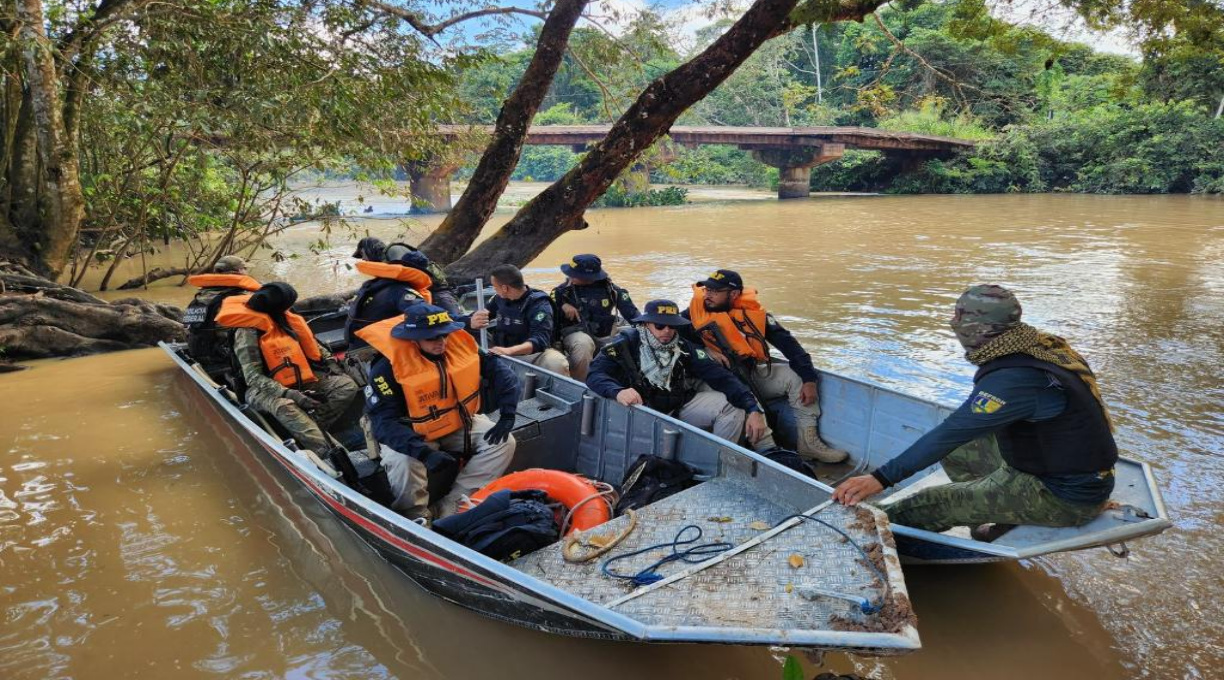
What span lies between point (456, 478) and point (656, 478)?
1.13m

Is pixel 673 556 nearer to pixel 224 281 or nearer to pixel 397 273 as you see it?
pixel 397 273

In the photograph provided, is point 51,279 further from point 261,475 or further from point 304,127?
point 261,475

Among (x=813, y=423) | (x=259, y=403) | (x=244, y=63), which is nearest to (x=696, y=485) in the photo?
(x=813, y=423)

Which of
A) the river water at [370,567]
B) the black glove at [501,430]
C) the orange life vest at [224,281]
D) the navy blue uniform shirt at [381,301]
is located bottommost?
the river water at [370,567]

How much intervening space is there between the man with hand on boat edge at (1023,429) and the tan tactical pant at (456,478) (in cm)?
192

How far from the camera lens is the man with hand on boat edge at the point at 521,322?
19.6 feet

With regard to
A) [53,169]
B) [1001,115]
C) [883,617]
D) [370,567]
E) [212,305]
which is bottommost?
[370,567]

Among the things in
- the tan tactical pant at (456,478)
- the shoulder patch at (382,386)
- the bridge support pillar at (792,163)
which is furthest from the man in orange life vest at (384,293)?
the bridge support pillar at (792,163)

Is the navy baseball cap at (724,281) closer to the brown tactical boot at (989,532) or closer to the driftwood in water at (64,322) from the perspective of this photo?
the brown tactical boot at (989,532)

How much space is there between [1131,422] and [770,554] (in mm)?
4471

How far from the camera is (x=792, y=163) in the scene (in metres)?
32.6

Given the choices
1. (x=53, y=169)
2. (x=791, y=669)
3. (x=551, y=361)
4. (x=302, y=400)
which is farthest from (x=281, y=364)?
(x=53, y=169)

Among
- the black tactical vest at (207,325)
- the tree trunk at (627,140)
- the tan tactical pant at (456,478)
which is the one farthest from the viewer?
the tree trunk at (627,140)

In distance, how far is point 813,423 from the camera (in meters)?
5.14
